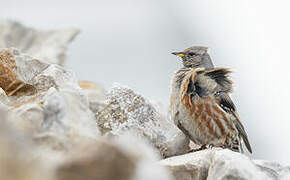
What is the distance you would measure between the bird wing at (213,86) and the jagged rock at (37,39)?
283 cm

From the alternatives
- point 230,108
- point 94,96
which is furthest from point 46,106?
point 94,96

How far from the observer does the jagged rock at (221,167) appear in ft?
13.4

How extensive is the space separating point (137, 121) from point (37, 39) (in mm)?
4994

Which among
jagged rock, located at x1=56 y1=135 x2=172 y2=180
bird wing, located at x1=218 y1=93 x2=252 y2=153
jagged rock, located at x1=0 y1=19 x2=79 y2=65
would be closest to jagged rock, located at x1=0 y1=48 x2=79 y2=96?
bird wing, located at x1=218 y1=93 x2=252 y2=153

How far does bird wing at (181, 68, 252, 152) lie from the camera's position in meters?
7.10

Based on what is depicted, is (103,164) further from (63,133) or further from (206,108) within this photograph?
(206,108)

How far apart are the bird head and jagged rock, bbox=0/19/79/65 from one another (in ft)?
6.95

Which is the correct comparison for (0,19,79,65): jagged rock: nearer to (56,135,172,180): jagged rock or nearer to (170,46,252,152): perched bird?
(170,46,252,152): perched bird

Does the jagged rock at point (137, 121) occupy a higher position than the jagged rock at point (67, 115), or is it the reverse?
the jagged rock at point (67, 115)

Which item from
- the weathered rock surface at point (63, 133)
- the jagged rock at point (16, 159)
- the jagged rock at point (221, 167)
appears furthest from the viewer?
the jagged rock at point (221, 167)

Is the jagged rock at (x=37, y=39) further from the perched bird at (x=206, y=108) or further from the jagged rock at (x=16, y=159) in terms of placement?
the jagged rock at (x=16, y=159)

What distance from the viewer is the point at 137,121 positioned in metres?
5.80

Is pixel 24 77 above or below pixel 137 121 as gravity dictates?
above

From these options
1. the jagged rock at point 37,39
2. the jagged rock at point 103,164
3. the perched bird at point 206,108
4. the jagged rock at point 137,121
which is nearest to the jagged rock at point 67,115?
the jagged rock at point 103,164
